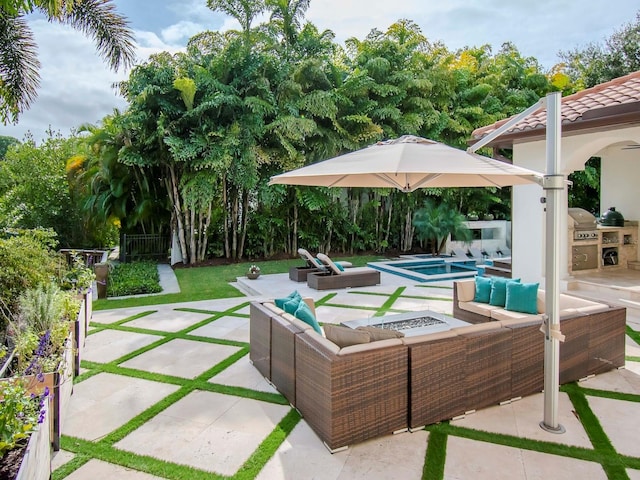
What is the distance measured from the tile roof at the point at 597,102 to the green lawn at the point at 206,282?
6.90 metres

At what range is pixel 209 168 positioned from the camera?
12562mm

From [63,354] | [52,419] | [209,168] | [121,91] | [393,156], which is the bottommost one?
[52,419]

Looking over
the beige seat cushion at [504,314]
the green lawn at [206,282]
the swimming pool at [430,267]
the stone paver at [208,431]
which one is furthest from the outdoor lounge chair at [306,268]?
the stone paver at [208,431]

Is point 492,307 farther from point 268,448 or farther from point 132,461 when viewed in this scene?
point 132,461

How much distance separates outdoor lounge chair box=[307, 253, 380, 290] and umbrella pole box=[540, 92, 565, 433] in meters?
6.33

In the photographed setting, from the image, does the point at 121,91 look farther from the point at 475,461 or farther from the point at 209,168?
the point at 475,461

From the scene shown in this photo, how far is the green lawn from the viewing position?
8.60m

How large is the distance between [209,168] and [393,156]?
9.28m

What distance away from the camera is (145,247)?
48.5ft

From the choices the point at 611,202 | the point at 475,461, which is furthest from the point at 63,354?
the point at 611,202

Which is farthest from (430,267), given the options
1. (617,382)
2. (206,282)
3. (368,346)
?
(368,346)

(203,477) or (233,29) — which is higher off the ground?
(233,29)

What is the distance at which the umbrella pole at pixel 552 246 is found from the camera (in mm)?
3332

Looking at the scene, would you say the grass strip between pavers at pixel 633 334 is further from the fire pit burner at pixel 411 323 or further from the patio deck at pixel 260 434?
the fire pit burner at pixel 411 323
